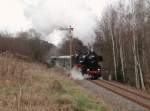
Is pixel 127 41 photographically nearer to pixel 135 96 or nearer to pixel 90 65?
pixel 90 65

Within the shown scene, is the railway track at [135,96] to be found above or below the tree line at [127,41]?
below

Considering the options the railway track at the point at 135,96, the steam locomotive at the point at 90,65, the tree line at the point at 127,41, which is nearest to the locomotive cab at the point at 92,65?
the steam locomotive at the point at 90,65

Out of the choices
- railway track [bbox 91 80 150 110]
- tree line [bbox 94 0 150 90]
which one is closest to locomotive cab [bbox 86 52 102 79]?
tree line [bbox 94 0 150 90]

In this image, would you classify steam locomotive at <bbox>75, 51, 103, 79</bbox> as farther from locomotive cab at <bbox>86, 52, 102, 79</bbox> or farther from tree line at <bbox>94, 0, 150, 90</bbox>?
tree line at <bbox>94, 0, 150, 90</bbox>

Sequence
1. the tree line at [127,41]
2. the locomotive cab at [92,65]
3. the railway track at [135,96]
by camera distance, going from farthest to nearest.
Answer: the tree line at [127,41] < the locomotive cab at [92,65] < the railway track at [135,96]

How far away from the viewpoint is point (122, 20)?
6169 centimetres

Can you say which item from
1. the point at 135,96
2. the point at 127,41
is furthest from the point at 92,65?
the point at 135,96

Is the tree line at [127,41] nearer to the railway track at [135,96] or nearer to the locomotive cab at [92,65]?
the locomotive cab at [92,65]

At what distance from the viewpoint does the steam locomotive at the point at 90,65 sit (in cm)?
4619

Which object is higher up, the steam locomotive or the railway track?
the steam locomotive

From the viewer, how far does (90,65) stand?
46438 millimetres

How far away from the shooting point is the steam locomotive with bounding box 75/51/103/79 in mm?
46188

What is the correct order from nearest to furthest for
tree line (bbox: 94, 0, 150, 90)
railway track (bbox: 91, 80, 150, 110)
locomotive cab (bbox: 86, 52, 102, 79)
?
railway track (bbox: 91, 80, 150, 110) < locomotive cab (bbox: 86, 52, 102, 79) < tree line (bbox: 94, 0, 150, 90)

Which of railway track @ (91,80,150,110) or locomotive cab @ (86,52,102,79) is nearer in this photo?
railway track @ (91,80,150,110)
